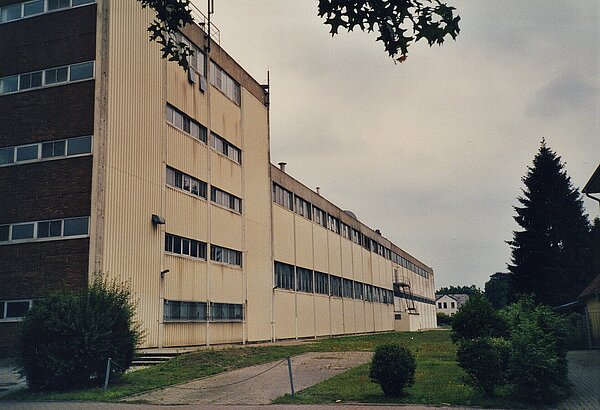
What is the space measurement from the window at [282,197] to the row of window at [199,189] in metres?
6.21

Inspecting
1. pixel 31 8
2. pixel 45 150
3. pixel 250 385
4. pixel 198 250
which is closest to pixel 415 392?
pixel 250 385

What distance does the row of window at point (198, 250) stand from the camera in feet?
95.8

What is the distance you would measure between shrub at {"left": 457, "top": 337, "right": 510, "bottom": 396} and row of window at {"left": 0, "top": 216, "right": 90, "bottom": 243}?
15477 mm

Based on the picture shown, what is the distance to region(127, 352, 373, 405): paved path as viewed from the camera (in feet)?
49.8

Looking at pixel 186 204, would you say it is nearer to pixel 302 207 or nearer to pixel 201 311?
pixel 201 311

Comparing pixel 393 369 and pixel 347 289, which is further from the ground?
pixel 347 289

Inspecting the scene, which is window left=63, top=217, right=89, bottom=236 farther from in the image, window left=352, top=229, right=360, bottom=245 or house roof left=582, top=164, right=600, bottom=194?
window left=352, top=229, right=360, bottom=245

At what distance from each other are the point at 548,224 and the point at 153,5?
34139mm

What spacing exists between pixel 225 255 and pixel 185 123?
7.89 metres

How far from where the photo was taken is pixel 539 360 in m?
13.1

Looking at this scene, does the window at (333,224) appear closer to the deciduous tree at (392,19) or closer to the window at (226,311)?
the window at (226,311)

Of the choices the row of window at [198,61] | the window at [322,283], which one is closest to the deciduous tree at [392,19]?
the row of window at [198,61]

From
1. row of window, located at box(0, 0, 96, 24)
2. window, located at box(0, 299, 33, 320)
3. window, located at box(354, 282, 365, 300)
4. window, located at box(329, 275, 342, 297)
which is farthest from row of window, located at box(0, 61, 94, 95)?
window, located at box(354, 282, 365, 300)

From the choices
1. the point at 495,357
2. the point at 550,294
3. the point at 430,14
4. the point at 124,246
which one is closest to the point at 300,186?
the point at 550,294
